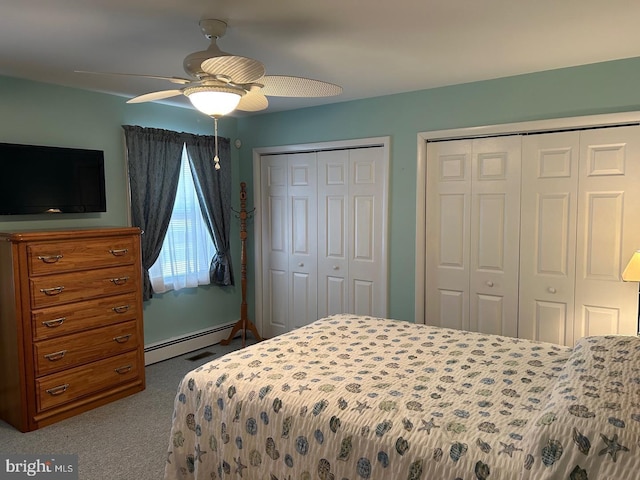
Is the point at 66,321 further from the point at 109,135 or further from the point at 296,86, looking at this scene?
the point at 296,86

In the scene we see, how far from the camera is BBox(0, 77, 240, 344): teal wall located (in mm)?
3355

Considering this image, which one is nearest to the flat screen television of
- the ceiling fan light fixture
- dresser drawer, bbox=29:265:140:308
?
dresser drawer, bbox=29:265:140:308

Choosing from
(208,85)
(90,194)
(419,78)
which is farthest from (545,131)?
(90,194)

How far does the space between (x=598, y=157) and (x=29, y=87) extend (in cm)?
401

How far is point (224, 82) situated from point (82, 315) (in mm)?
2109

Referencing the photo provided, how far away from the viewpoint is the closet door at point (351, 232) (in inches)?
163

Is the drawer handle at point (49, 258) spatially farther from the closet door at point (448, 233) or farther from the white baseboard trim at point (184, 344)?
the closet door at point (448, 233)

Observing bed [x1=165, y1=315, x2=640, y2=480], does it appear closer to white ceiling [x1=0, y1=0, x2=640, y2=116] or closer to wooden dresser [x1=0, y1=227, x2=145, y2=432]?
wooden dresser [x1=0, y1=227, x2=145, y2=432]

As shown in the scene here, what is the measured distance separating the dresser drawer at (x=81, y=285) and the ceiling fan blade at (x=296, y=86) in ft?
6.19

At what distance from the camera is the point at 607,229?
3.16m

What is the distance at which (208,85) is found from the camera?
200cm

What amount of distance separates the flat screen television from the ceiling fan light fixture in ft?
6.35

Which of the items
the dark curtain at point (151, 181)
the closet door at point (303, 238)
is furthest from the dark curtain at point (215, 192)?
the closet door at point (303, 238)

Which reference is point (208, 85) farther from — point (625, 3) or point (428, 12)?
point (625, 3)
